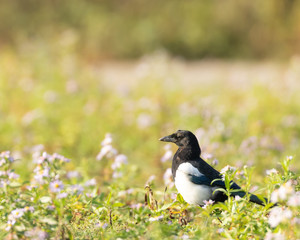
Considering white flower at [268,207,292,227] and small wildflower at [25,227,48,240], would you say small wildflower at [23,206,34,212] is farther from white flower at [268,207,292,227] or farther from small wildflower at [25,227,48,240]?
white flower at [268,207,292,227]

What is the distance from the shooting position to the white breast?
285 cm

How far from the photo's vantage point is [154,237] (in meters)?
2.43

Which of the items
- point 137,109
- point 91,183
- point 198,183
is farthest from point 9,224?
point 137,109

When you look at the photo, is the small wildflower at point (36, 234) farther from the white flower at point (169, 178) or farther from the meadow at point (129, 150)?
the white flower at point (169, 178)

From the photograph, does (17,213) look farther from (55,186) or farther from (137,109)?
(137,109)

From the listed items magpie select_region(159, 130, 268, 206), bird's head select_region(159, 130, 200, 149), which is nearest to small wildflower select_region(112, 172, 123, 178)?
bird's head select_region(159, 130, 200, 149)

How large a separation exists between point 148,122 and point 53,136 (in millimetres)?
1215

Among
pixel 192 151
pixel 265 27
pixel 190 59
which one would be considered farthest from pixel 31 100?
pixel 265 27

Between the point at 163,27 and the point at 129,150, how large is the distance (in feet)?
44.2

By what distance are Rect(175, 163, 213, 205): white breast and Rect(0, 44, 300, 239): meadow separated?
11cm

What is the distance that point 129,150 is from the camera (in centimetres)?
574

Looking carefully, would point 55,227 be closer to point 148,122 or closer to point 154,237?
point 154,237

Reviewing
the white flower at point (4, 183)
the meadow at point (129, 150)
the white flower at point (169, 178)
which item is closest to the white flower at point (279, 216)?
the meadow at point (129, 150)

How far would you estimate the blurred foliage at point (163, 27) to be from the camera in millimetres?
17469
